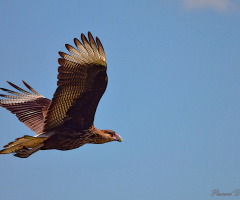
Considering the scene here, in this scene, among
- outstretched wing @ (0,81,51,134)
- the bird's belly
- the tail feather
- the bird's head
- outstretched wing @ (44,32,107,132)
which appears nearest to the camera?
outstretched wing @ (44,32,107,132)

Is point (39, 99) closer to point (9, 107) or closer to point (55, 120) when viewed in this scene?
point (9, 107)

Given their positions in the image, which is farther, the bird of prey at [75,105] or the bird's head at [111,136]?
the bird's head at [111,136]

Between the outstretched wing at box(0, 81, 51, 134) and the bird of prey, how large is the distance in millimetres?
1137

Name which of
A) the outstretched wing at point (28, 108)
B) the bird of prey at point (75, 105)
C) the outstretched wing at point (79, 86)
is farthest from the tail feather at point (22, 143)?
the outstretched wing at point (28, 108)

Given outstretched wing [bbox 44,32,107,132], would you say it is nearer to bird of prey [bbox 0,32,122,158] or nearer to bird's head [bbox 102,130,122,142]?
bird of prey [bbox 0,32,122,158]

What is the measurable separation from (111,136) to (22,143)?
6.15 ft

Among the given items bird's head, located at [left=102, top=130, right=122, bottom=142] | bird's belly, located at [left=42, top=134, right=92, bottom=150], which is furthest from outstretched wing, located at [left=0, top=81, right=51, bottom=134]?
bird's head, located at [left=102, top=130, right=122, bottom=142]

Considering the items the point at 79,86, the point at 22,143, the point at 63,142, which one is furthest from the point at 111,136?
the point at 22,143

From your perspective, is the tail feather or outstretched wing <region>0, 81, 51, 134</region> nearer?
the tail feather

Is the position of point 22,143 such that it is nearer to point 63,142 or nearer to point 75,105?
point 63,142

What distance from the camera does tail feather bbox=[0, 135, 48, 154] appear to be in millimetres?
8883

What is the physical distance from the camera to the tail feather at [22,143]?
8883mm

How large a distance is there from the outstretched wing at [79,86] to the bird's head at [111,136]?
0.50m

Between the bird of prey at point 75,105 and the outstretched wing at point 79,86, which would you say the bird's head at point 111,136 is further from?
the outstretched wing at point 79,86
